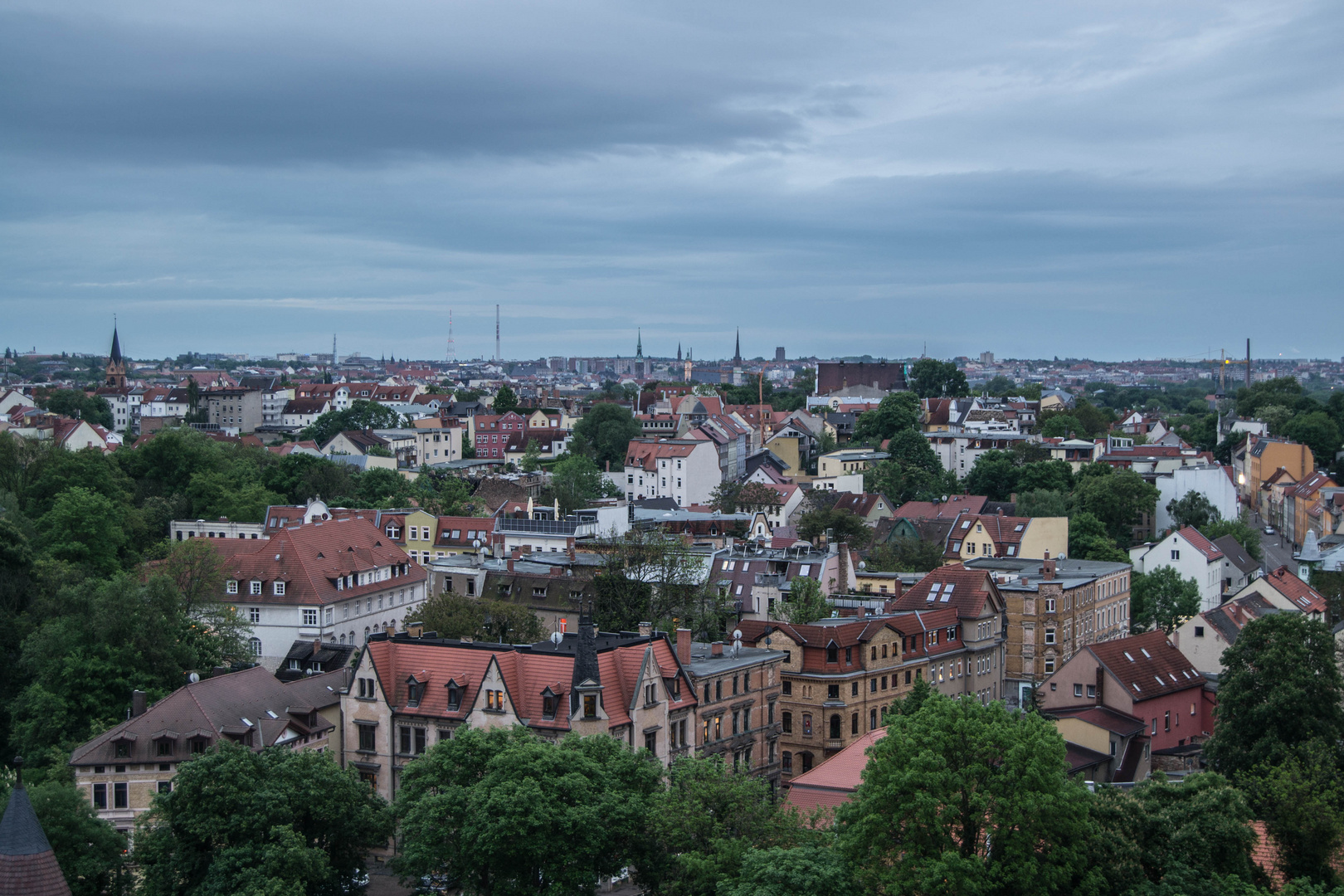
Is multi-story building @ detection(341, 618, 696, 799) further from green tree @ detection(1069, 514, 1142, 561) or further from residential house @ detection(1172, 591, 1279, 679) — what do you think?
green tree @ detection(1069, 514, 1142, 561)

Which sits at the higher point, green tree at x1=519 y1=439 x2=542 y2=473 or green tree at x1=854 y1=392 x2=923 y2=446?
green tree at x1=854 y1=392 x2=923 y2=446

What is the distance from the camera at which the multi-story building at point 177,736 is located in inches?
1988

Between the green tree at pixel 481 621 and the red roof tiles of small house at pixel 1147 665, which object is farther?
the green tree at pixel 481 621

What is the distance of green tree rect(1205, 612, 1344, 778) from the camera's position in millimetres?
52625

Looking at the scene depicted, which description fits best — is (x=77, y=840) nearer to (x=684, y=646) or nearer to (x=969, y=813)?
(x=684, y=646)

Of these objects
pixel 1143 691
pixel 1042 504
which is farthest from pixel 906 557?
pixel 1143 691

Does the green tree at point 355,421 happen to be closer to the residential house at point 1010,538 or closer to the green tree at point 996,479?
the green tree at point 996,479

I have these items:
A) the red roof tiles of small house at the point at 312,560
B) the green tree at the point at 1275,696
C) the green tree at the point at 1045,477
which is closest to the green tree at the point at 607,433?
the green tree at the point at 1045,477

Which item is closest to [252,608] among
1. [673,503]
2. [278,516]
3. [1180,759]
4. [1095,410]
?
[278,516]

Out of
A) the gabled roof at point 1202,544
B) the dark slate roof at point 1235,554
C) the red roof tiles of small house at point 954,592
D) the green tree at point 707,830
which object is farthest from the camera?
the dark slate roof at point 1235,554

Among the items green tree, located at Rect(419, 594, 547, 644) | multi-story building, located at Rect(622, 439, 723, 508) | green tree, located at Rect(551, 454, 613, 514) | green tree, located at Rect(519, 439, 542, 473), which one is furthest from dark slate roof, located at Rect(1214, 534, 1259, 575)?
green tree, located at Rect(519, 439, 542, 473)

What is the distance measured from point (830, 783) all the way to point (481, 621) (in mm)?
23847

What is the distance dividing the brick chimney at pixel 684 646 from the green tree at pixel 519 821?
13193 mm

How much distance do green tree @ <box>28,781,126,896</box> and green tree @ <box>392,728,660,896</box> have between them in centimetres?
822
